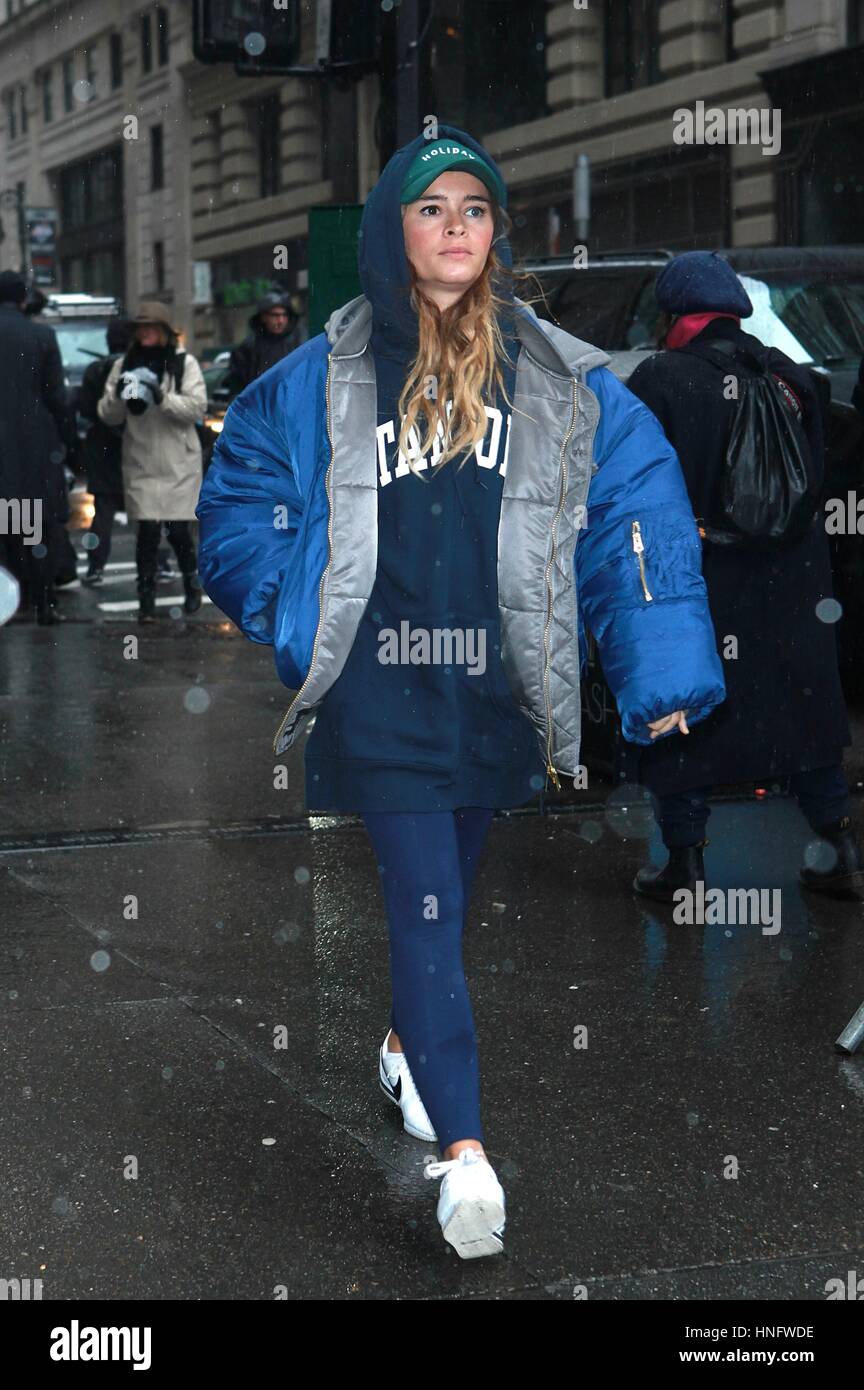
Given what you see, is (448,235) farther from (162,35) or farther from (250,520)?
(162,35)

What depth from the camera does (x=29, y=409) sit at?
12.0 m

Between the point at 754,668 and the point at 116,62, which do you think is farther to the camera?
the point at 116,62

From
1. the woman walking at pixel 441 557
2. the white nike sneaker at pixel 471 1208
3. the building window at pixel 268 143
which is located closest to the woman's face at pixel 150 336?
the woman walking at pixel 441 557

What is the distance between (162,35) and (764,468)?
145ft

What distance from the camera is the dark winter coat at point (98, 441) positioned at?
13.7m

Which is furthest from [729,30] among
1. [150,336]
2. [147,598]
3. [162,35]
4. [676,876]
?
[162,35]

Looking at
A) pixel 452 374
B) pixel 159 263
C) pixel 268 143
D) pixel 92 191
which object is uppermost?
pixel 92 191

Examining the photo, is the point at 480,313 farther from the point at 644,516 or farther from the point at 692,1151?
the point at 692,1151

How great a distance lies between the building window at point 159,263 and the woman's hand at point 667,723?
46386 millimetres

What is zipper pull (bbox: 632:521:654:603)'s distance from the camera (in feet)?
12.0

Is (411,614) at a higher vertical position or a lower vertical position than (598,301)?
lower

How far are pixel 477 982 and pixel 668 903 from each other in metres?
1.02

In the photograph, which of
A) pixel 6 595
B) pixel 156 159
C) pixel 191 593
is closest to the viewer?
pixel 6 595

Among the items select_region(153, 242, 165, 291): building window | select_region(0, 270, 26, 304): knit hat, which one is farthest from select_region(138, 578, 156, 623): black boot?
select_region(153, 242, 165, 291): building window
